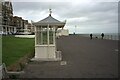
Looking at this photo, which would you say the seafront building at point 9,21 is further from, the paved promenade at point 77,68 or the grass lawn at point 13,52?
the paved promenade at point 77,68

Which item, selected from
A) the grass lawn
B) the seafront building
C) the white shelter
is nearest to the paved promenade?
the white shelter

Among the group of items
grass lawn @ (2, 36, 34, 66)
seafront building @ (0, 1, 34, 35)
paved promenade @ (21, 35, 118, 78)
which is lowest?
paved promenade @ (21, 35, 118, 78)

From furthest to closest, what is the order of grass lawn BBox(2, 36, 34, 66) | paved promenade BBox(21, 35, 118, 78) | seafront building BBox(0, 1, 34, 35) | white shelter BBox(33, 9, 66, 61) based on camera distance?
seafront building BBox(0, 1, 34, 35)
white shelter BBox(33, 9, 66, 61)
grass lawn BBox(2, 36, 34, 66)
paved promenade BBox(21, 35, 118, 78)

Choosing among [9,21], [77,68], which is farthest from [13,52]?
[9,21]

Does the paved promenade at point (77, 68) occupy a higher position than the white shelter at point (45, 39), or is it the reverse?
the white shelter at point (45, 39)

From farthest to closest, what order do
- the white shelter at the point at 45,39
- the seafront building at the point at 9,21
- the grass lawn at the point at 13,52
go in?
the seafront building at the point at 9,21 → the white shelter at the point at 45,39 → the grass lawn at the point at 13,52

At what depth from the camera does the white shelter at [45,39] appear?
54.1 feet

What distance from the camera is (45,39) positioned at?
1683cm

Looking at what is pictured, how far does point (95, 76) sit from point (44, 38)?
7.53 m

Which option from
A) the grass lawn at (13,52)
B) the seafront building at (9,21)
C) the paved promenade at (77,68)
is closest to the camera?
the paved promenade at (77,68)

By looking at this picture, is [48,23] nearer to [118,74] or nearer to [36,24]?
[36,24]

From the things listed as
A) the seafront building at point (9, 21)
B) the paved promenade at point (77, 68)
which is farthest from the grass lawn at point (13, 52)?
the seafront building at point (9, 21)

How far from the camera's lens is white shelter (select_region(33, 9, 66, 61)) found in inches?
650

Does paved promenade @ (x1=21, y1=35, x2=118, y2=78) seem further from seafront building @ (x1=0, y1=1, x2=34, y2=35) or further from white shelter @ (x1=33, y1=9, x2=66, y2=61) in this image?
seafront building @ (x1=0, y1=1, x2=34, y2=35)
